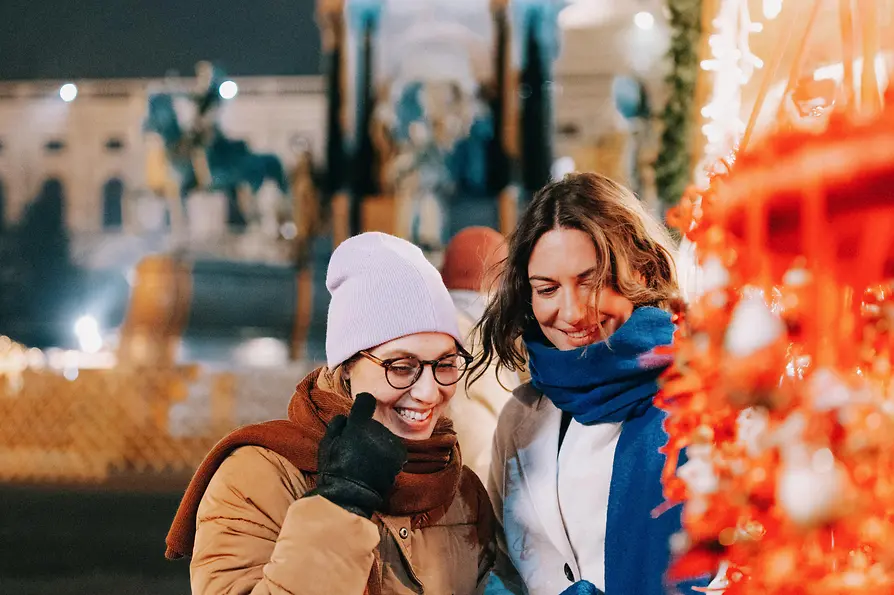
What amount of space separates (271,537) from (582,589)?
0.60 meters

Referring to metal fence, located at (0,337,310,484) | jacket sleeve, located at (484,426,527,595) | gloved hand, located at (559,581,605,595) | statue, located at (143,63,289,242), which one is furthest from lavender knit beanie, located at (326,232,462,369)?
statue, located at (143,63,289,242)

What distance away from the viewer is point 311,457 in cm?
174

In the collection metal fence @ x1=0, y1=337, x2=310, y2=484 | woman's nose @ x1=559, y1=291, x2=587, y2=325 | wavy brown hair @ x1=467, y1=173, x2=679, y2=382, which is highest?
wavy brown hair @ x1=467, y1=173, x2=679, y2=382

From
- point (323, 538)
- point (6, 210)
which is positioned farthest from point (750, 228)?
point (6, 210)

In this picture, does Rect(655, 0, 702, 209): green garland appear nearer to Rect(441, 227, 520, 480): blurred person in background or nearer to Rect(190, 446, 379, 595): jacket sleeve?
Rect(441, 227, 520, 480): blurred person in background

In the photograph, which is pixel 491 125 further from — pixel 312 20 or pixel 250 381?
pixel 250 381

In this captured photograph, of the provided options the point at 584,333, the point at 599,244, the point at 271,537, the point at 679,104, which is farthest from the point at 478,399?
the point at 679,104

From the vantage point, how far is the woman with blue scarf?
1.72 m

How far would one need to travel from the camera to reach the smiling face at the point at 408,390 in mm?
1763

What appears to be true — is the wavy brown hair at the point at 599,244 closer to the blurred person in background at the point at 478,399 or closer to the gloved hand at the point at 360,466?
the blurred person in background at the point at 478,399

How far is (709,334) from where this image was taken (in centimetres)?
85

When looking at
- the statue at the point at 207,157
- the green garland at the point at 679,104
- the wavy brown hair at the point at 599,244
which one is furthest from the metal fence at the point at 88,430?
the wavy brown hair at the point at 599,244

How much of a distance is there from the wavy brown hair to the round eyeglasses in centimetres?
13

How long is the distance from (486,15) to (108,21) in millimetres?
5988
